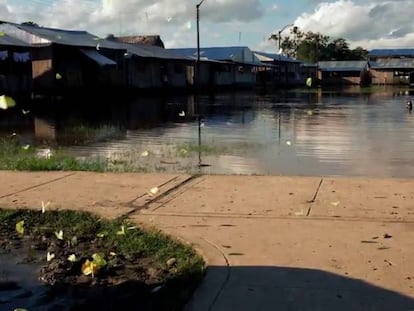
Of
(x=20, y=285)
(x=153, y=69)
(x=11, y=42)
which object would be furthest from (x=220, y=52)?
(x=20, y=285)

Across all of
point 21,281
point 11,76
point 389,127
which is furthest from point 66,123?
point 21,281

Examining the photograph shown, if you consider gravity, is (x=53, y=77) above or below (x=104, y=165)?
above

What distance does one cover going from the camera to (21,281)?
16.3ft

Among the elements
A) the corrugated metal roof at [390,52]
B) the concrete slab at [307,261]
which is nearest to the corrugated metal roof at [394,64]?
Answer: the corrugated metal roof at [390,52]

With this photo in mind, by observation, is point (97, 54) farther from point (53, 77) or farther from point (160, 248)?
point (160, 248)

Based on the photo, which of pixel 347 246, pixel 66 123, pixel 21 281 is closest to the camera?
pixel 21 281

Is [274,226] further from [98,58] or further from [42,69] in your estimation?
[98,58]

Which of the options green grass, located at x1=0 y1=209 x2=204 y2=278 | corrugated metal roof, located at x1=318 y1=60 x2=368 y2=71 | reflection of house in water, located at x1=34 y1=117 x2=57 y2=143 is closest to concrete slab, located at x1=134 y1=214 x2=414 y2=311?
green grass, located at x1=0 y1=209 x2=204 y2=278

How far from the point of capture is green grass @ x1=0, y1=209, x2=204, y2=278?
5274 mm

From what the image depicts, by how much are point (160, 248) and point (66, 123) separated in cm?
1686

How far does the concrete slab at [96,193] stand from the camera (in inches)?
285

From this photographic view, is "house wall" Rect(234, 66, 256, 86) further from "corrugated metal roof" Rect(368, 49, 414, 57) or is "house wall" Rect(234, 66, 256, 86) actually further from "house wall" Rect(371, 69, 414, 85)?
"corrugated metal roof" Rect(368, 49, 414, 57)

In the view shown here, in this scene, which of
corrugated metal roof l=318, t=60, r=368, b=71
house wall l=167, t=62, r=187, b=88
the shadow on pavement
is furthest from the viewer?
corrugated metal roof l=318, t=60, r=368, b=71

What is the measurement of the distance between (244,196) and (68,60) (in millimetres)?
33764
